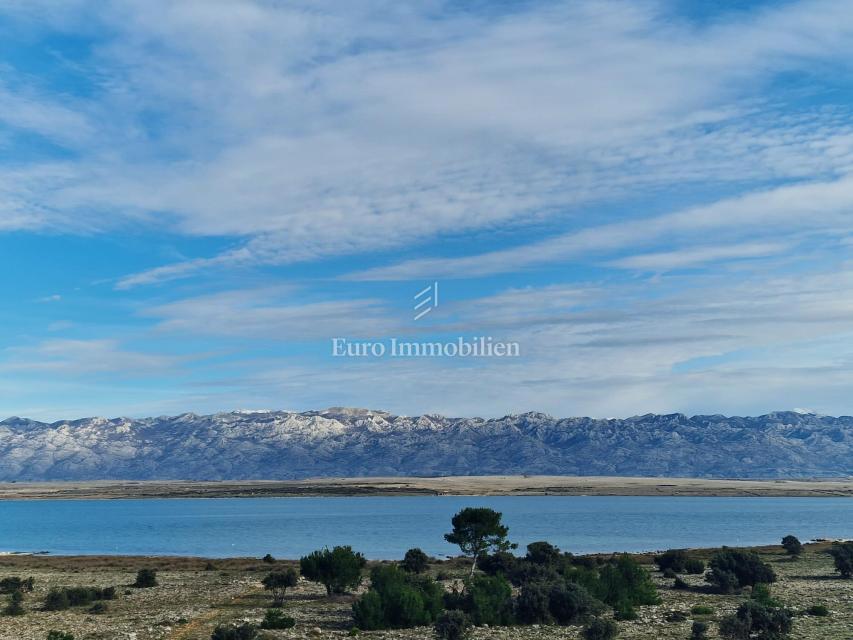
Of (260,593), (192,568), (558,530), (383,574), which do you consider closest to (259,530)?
(558,530)

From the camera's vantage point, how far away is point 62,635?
1300 inches

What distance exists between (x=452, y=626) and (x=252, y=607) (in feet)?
51.6

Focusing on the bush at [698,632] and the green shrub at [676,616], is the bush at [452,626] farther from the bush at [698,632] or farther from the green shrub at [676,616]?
the green shrub at [676,616]

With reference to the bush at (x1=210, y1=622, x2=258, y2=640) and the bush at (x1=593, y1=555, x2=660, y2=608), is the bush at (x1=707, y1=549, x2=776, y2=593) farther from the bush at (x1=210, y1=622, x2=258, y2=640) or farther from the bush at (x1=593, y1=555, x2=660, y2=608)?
the bush at (x1=210, y1=622, x2=258, y2=640)

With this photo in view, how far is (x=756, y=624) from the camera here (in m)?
32.7

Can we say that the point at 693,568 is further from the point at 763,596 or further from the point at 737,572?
the point at 763,596

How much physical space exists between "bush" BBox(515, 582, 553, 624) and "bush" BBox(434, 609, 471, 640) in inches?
204

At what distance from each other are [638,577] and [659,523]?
355ft

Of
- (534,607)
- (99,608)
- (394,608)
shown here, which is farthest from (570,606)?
(99,608)

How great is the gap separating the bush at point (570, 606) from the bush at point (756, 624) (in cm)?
752

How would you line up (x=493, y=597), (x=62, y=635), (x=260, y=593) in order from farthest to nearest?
(x=260, y=593) < (x=493, y=597) < (x=62, y=635)

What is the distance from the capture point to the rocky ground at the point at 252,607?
3466 centimetres

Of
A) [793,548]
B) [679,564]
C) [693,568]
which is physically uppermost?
[679,564]

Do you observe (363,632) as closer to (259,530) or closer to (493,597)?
(493,597)
